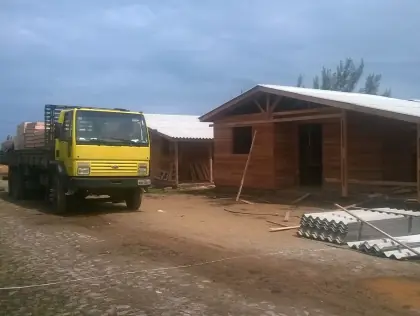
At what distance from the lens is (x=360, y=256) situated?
837 centimetres

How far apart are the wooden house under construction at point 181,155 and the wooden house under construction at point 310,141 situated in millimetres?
4141

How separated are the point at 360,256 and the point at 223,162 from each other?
12931 mm

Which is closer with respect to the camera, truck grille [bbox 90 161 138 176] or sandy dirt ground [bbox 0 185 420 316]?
sandy dirt ground [bbox 0 185 420 316]

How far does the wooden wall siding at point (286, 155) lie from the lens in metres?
18.6

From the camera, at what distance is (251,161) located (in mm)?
19562

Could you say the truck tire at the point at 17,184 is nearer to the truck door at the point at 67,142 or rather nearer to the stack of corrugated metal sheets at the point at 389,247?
the truck door at the point at 67,142

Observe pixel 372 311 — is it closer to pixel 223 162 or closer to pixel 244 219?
pixel 244 219

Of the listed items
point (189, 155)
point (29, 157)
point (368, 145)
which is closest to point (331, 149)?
point (368, 145)

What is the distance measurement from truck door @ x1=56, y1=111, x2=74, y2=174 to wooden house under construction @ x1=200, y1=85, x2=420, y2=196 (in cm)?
714

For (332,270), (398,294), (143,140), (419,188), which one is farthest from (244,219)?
(398,294)

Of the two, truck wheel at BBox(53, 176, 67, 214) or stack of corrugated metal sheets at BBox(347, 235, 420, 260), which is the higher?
truck wheel at BBox(53, 176, 67, 214)

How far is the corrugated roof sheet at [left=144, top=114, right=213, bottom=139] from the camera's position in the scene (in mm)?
24922

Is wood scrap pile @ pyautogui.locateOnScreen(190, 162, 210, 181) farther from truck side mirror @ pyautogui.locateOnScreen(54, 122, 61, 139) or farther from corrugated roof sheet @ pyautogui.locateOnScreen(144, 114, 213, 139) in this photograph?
truck side mirror @ pyautogui.locateOnScreen(54, 122, 61, 139)

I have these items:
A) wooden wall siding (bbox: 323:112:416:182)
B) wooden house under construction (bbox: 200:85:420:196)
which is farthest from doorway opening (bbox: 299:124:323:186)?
wooden wall siding (bbox: 323:112:416:182)
